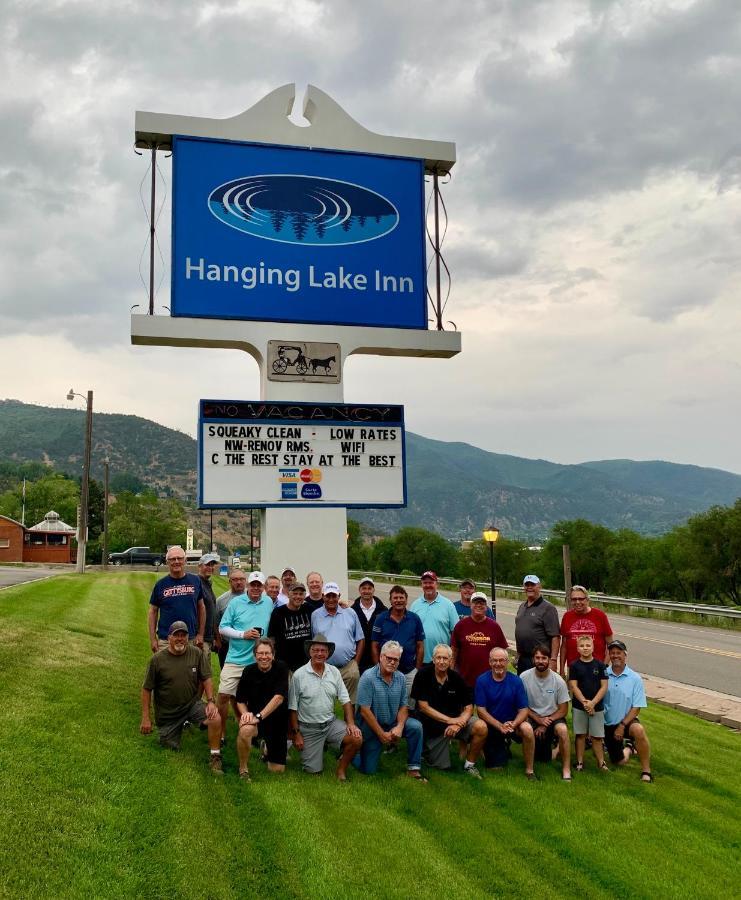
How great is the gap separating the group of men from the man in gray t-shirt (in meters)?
0.01

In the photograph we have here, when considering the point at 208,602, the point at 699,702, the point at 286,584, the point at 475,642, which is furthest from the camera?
the point at 699,702

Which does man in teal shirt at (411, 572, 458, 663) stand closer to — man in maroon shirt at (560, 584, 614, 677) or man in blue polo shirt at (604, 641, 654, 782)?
man in maroon shirt at (560, 584, 614, 677)

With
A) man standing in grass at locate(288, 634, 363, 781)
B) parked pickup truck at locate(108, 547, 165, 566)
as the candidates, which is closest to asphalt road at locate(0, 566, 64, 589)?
man standing in grass at locate(288, 634, 363, 781)

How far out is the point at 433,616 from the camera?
9234 millimetres

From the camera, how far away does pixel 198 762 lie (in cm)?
757

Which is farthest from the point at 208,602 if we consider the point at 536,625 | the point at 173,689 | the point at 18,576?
the point at 18,576

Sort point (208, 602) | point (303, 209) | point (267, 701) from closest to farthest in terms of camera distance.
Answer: point (267, 701) → point (208, 602) → point (303, 209)

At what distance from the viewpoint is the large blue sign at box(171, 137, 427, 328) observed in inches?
445

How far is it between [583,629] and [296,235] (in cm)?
702

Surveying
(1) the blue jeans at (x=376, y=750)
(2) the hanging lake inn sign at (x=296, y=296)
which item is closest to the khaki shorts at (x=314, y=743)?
(1) the blue jeans at (x=376, y=750)

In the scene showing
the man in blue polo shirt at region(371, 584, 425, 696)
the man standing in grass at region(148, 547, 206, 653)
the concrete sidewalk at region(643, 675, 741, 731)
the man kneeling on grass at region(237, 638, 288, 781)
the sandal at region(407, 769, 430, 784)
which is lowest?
the concrete sidewalk at region(643, 675, 741, 731)

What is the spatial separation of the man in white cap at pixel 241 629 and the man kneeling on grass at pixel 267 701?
0.51 m

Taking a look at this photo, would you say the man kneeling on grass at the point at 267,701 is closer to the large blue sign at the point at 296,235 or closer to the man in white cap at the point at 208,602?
the man in white cap at the point at 208,602

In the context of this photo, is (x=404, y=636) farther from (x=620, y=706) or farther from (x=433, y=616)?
(x=620, y=706)
